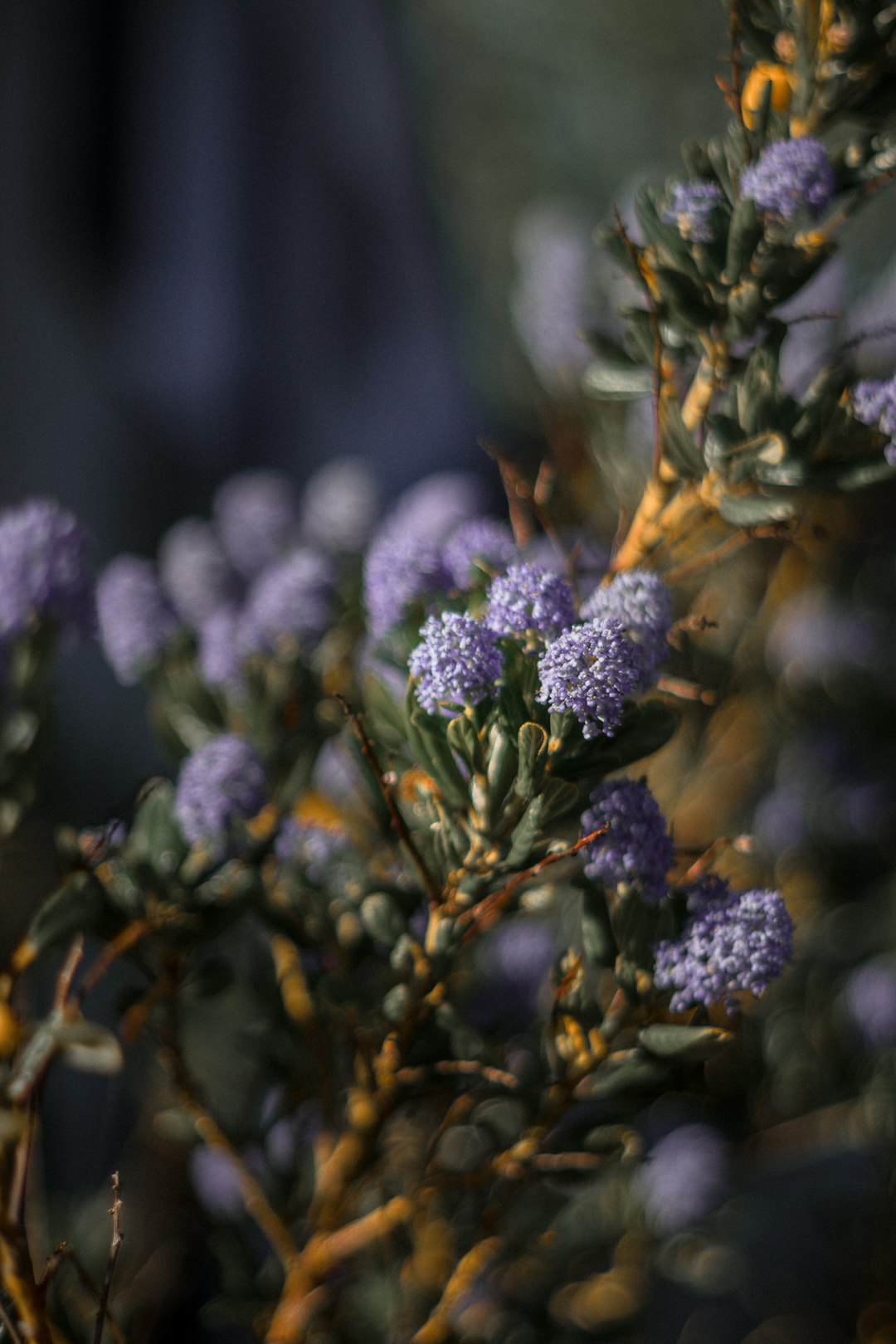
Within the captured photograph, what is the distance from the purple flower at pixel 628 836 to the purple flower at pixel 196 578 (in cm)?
26

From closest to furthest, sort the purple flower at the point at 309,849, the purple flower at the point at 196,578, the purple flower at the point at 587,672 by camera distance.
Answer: the purple flower at the point at 587,672
the purple flower at the point at 309,849
the purple flower at the point at 196,578

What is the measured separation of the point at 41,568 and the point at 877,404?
0.94 ft

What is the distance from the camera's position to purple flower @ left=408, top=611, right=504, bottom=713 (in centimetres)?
27

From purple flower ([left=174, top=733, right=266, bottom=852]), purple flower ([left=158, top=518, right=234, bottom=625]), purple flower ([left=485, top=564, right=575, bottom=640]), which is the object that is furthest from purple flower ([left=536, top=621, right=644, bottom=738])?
purple flower ([left=158, top=518, right=234, bottom=625])

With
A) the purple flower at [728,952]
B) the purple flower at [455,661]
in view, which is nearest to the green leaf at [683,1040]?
the purple flower at [728,952]

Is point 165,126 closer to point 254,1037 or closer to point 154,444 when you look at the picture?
point 154,444

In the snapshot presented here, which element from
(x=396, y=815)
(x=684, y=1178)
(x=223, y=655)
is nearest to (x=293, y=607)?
(x=223, y=655)

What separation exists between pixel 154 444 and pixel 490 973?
0.81m

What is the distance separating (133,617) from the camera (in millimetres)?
424

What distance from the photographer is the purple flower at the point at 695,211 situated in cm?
31

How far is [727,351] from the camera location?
33cm

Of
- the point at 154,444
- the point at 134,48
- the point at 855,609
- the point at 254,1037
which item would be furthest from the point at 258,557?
the point at 134,48

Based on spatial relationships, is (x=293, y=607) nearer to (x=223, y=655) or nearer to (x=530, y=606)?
(x=223, y=655)

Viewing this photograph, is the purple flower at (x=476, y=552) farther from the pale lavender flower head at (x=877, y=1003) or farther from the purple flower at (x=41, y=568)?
the pale lavender flower head at (x=877, y=1003)
